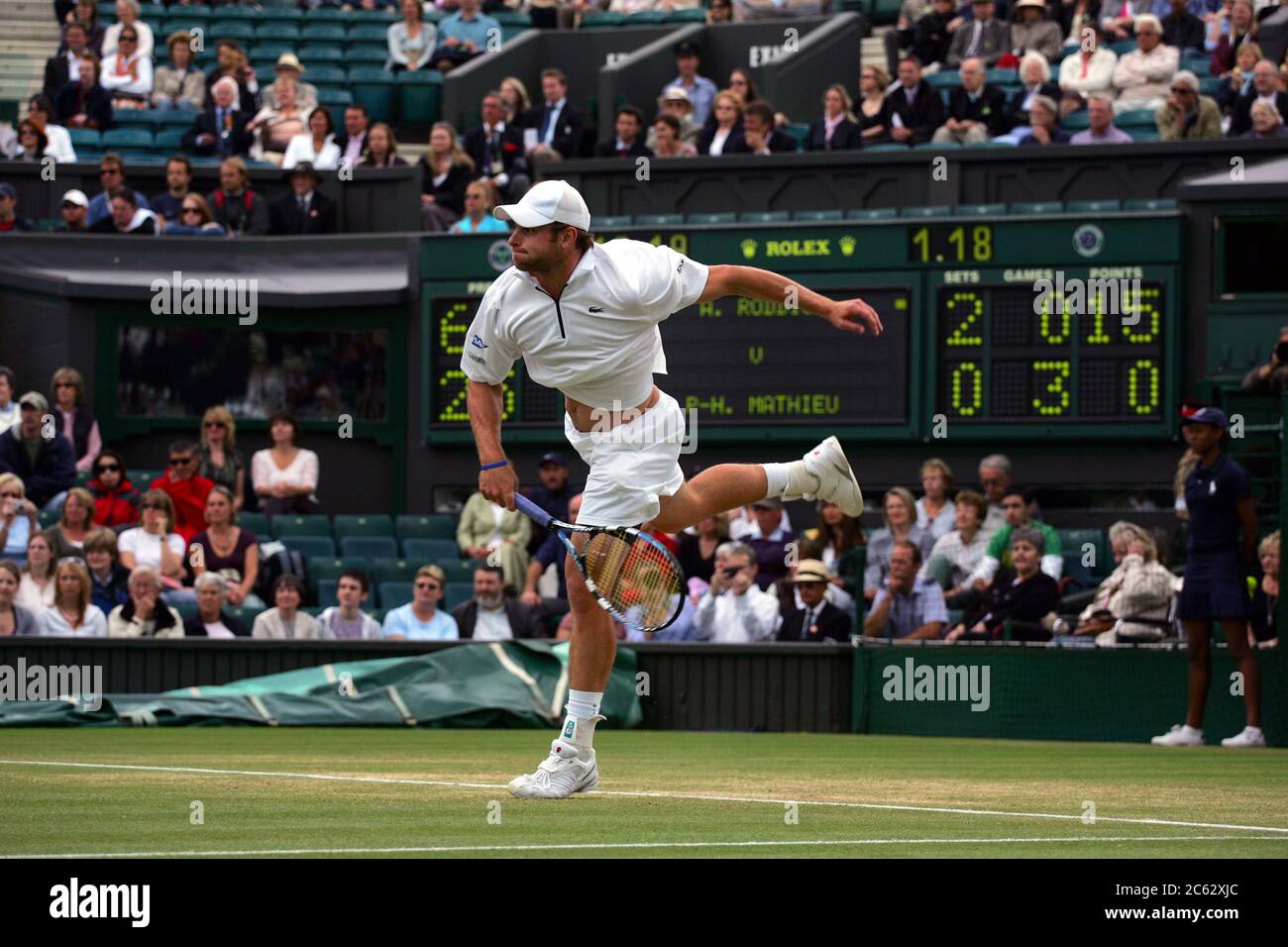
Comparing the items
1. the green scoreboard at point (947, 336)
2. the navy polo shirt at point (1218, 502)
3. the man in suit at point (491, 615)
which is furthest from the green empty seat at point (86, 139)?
the navy polo shirt at point (1218, 502)

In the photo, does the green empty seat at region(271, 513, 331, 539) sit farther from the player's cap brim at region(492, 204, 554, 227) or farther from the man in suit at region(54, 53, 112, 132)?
the player's cap brim at region(492, 204, 554, 227)

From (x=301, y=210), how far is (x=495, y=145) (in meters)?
1.86

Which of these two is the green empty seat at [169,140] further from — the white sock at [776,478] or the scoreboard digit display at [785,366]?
the white sock at [776,478]

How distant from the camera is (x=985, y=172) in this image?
16.7 m

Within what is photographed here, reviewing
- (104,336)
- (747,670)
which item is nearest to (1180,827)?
(747,670)

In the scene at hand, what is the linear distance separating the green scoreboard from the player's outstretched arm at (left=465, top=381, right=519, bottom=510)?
27.6 feet

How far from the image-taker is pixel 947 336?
15977 millimetres

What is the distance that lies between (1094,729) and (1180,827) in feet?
21.5

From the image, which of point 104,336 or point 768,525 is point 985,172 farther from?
point 104,336

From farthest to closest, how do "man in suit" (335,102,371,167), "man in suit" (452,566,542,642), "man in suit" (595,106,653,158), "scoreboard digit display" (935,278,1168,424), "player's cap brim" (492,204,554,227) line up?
"man in suit" (335,102,371,167), "man in suit" (595,106,653,158), "scoreboard digit display" (935,278,1168,424), "man in suit" (452,566,542,642), "player's cap brim" (492,204,554,227)

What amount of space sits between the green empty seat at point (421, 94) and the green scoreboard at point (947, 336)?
21.0 feet

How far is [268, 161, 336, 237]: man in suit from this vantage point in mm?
18844

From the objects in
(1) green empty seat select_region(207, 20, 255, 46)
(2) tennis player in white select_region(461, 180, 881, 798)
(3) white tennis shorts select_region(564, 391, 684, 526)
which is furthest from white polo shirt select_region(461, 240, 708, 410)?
(1) green empty seat select_region(207, 20, 255, 46)

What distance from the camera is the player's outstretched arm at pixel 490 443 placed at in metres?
7.59
